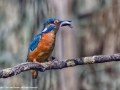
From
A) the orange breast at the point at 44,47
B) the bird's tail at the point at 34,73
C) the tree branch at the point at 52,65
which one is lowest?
the bird's tail at the point at 34,73

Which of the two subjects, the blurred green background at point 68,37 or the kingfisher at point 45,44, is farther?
the blurred green background at point 68,37

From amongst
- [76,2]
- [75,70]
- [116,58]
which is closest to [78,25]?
[76,2]

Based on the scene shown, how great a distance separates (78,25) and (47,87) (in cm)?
40

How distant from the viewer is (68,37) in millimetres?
1496

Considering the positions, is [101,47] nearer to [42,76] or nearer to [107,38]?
[107,38]

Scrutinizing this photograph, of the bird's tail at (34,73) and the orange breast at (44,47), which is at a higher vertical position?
the orange breast at (44,47)

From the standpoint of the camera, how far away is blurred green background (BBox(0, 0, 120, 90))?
132cm

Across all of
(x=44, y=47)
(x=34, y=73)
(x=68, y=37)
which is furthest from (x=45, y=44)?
(x=68, y=37)

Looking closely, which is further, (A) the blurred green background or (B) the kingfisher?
(A) the blurred green background

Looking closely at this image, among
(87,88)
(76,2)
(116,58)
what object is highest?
(76,2)

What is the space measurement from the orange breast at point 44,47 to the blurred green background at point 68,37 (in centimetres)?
8

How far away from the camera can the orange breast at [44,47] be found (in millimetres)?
1128

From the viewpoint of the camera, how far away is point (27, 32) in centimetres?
138

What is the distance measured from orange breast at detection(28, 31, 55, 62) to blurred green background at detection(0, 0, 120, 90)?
8cm
